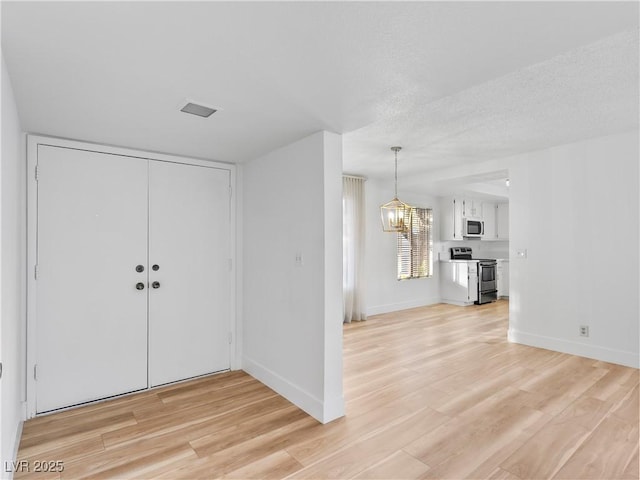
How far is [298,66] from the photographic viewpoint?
1.86 m

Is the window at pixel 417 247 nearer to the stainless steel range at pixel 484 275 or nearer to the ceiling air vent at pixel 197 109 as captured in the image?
the stainless steel range at pixel 484 275

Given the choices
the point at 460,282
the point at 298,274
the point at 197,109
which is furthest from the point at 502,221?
the point at 197,109

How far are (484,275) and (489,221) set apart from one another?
1.62 m

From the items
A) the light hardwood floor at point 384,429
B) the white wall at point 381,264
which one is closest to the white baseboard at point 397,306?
the white wall at point 381,264

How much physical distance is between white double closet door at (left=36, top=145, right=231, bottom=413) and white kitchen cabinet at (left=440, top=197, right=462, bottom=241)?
5.45 meters

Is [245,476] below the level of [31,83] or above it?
below

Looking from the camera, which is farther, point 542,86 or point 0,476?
point 542,86

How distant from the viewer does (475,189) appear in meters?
6.77

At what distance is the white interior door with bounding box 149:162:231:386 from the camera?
347 centimetres

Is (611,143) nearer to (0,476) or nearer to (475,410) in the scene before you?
(475,410)

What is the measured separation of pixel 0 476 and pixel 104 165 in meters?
2.39

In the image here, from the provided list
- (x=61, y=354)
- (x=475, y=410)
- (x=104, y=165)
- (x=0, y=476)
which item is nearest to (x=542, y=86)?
(x=475, y=410)

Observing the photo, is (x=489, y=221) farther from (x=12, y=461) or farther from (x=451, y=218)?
(x=12, y=461)

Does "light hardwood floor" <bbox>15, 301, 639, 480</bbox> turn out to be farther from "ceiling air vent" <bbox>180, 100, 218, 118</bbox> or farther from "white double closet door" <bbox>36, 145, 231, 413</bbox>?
"ceiling air vent" <bbox>180, 100, 218, 118</bbox>
